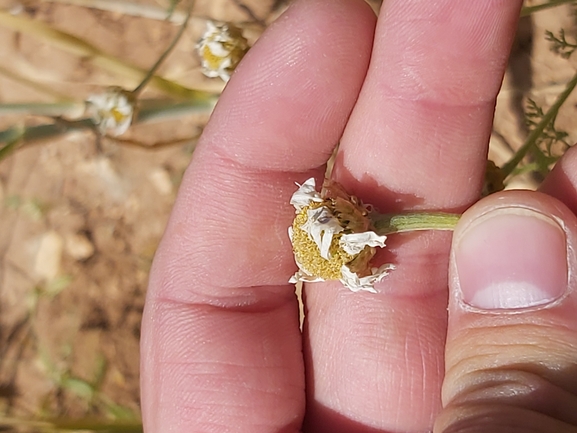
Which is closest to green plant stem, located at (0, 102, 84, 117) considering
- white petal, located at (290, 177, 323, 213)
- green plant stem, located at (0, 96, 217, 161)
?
green plant stem, located at (0, 96, 217, 161)

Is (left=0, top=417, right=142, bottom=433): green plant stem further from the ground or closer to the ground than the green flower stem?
closer to the ground

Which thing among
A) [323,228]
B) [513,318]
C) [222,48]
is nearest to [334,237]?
[323,228]

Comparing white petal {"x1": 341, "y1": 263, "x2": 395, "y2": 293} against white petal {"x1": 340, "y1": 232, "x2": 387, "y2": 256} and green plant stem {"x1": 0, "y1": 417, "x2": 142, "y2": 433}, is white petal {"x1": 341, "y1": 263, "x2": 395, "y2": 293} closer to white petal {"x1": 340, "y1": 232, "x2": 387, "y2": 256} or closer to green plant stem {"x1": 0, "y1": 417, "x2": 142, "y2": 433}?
white petal {"x1": 340, "y1": 232, "x2": 387, "y2": 256}

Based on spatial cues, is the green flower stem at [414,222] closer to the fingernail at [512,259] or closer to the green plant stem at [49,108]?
the fingernail at [512,259]

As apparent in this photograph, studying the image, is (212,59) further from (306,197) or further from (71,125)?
(306,197)

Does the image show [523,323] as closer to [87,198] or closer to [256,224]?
[256,224]

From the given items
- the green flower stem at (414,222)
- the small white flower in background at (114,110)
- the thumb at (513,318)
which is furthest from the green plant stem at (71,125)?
the thumb at (513,318)

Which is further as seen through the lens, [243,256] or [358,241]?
[243,256]
